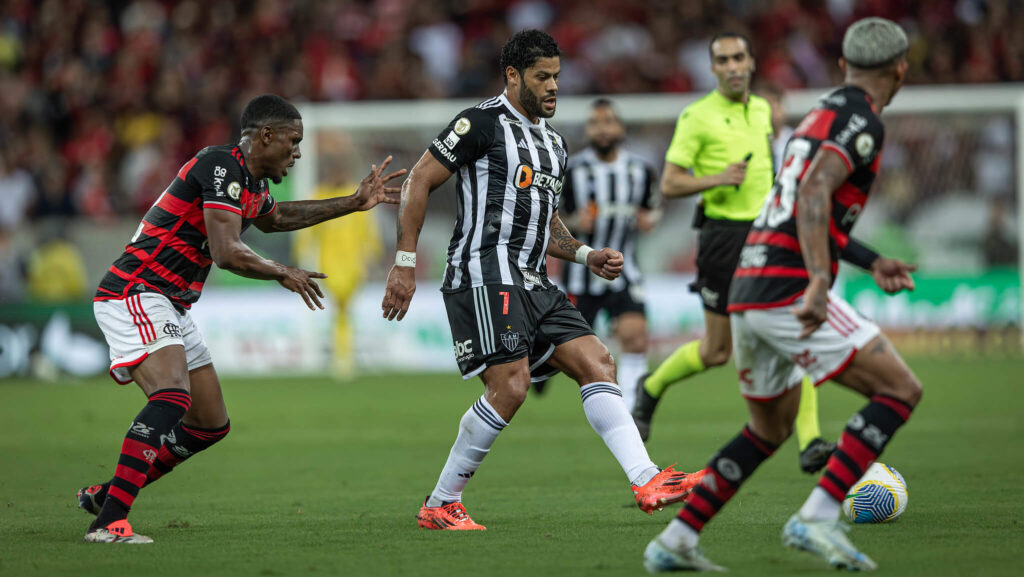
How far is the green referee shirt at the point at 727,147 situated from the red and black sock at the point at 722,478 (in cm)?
373

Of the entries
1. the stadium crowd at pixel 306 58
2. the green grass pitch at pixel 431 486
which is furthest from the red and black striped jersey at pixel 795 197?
the stadium crowd at pixel 306 58

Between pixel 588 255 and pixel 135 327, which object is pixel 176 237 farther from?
pixel 588 255

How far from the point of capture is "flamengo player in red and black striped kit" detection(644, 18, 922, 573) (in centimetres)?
498

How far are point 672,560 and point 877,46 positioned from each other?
83.8 inches

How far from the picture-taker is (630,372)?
10719 mm

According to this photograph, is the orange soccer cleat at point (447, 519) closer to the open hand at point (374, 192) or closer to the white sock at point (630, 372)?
the open hand at point (374, 192)

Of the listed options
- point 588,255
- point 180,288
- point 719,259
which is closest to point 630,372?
point 719,259

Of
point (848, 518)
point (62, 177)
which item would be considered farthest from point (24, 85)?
point (848, 518)

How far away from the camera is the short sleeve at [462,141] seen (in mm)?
6551

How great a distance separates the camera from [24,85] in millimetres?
22922

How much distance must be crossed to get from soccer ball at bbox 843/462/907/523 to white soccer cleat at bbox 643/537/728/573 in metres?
1.56

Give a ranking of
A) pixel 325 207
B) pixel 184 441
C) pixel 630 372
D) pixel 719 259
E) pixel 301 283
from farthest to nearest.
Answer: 1. pixel 630 372
2. pixel 719 259
3. pixel 325 207
4. pixel 184 441
5. pixel 301 283

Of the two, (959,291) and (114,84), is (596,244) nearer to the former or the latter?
(959,291)

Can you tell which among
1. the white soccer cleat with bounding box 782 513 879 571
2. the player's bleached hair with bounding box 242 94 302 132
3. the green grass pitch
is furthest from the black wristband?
the player's bleached hair with bounding box 242 94 302 132
